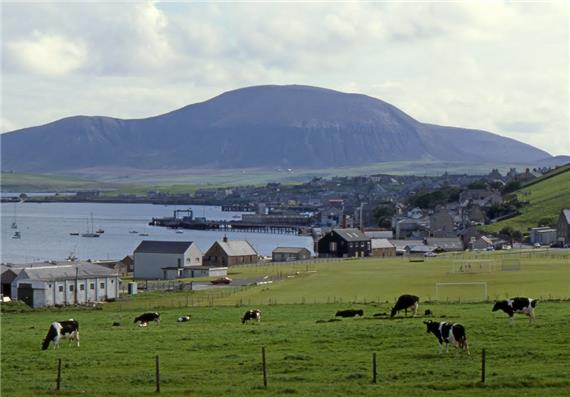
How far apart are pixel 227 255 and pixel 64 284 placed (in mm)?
39213

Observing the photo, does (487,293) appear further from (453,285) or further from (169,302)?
(169,302)

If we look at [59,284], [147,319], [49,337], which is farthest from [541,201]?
[49,337]

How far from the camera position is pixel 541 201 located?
146 m

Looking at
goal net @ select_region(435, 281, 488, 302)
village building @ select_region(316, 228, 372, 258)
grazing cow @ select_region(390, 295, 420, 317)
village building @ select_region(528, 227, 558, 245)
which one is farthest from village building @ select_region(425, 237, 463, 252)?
grazing cow @ select_region(390, 295, 420, 317)

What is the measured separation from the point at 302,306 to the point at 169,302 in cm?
1097

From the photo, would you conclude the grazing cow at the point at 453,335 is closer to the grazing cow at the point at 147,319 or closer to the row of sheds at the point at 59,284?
the grazing cow at the point at 147,319

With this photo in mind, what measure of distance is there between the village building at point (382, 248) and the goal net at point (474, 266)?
106 ft

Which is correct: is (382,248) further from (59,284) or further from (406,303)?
(406,303)

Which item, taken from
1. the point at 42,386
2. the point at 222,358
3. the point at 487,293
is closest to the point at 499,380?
the point at 222,358

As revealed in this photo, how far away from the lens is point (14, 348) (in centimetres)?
2734

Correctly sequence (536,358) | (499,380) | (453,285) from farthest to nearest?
(453,285) < (536,358) < (499,380)

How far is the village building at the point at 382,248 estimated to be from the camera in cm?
11231

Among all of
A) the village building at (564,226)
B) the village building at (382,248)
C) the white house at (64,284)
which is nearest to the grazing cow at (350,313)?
the white house at (64,284)

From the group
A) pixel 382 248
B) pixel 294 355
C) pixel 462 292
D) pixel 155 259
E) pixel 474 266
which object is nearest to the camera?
pixel 294 355
